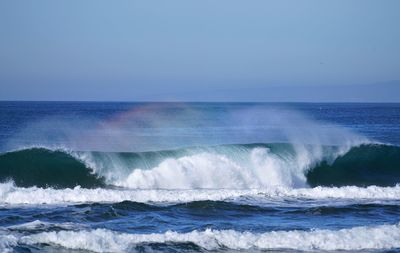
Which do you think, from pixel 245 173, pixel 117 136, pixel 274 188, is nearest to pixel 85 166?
pixel 245 173

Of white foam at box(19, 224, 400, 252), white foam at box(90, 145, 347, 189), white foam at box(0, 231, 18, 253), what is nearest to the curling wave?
white foam at box(90, 145, 347, 189)

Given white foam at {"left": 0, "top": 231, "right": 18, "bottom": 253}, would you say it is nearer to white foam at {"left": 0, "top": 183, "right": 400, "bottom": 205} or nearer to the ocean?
the ocean

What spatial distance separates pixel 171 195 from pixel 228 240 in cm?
574

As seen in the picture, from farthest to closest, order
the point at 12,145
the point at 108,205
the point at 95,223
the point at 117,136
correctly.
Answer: the point at 117,136 < the point at 12,145 < the point at 108,205 < the point at 95,223

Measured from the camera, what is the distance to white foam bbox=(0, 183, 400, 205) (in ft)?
55.8

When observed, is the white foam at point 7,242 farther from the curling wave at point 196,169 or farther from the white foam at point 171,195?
the curling wave at point 196,169

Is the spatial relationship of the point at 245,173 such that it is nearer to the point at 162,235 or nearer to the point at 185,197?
the point at 185,197

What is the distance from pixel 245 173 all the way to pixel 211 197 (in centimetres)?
531

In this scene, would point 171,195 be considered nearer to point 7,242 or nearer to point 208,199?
point 208,199

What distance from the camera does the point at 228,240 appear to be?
483 inches

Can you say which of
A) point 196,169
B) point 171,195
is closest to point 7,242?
point 171,195

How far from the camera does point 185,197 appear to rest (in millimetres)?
17672

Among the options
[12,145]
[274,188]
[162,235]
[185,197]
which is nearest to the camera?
[162,235]

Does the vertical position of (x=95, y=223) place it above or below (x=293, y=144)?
below
